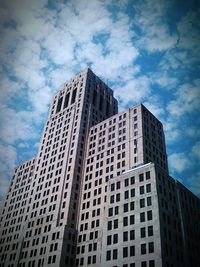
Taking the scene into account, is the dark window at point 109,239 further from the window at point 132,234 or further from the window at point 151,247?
the window at point 151,247

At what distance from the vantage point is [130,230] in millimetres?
74125

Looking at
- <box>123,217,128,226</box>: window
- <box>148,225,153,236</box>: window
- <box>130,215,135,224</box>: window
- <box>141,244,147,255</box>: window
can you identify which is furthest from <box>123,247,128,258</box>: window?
<box>148,225,153,236</box>: window

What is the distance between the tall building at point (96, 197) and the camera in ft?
242

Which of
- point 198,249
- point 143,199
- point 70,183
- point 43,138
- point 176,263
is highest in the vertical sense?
point 43,138

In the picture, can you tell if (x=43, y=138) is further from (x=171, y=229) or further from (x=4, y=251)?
(x=171, y=229)

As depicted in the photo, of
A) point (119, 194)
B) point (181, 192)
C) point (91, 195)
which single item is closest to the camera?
point (119, 194)

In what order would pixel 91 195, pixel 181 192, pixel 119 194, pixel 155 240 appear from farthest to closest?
pixel 91 195, pixel 181 192, pixel 119 194, pixel 155 240

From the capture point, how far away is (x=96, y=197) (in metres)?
101

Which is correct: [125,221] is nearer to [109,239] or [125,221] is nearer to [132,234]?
[132,234]

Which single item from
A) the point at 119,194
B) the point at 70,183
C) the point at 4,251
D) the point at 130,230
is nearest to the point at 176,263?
the point at 130,230

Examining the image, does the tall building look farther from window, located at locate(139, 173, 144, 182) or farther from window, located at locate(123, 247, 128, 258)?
window, located at locate(139, 173, 144, 182)

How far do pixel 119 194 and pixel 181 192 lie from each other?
19425 millimetres

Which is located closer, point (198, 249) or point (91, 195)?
point (198, 249)

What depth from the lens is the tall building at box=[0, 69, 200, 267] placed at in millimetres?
73625
